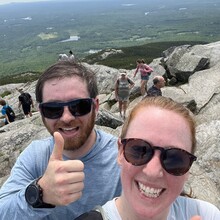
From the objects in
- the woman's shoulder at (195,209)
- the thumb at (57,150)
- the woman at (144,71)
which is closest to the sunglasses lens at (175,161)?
the woman's shoulder at (195,209)

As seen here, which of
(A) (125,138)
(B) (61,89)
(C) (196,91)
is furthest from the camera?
(C) (196,91)

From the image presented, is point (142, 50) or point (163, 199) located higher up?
point (163, 199)

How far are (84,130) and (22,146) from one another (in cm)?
918

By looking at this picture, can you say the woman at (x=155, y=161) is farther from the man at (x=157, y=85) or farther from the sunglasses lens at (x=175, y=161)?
the man at (x=157, y=85)

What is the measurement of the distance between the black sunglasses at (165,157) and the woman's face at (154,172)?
0.03m

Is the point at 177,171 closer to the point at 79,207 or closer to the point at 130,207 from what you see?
the point at 130,207

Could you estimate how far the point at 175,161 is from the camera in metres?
2.79

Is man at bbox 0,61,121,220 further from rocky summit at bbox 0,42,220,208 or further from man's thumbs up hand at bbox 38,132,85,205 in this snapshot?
rocky summit at bbox 0,42,220,208

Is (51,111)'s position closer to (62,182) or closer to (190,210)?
(62,182)

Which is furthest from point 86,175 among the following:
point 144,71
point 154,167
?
point 144,71

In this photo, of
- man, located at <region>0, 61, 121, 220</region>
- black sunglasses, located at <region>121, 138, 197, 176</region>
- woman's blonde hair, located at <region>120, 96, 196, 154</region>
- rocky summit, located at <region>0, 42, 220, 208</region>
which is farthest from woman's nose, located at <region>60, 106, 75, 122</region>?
rocky summit, located at <region>0, 42, 220, 208</region>

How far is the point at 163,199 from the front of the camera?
2.71 m

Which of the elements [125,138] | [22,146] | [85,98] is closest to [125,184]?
[125,138]

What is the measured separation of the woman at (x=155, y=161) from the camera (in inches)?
107
